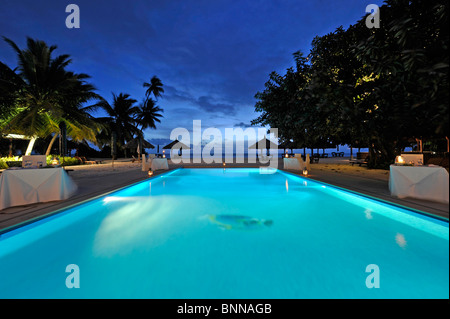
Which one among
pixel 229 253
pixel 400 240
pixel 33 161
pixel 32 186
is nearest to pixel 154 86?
pixel 33 161

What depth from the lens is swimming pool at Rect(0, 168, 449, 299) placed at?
2.15 metres

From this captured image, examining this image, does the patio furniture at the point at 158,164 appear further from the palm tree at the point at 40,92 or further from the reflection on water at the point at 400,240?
the reflection on water at the point at 400,240

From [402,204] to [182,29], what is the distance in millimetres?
21271

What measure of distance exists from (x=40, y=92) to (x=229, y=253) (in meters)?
16.9

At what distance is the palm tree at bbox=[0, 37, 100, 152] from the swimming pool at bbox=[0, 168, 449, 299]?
11.1m

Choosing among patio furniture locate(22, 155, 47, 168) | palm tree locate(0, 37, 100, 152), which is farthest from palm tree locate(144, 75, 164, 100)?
patio furniture locate(22, 155, 47, 168)

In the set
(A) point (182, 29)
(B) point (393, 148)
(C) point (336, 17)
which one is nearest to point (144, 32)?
(A) point (182, 29)

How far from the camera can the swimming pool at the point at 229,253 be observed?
2150mm

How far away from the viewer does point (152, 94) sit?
23.8 metres

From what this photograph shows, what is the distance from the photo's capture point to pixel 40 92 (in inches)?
505

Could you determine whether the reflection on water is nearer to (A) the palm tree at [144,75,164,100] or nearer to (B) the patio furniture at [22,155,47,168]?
(B) the patio furniture at [22,155,47,168]

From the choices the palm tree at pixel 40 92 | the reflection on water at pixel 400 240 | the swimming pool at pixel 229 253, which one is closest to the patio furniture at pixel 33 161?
the swimming pool at pixel 229 253

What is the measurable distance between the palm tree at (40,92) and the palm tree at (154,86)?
956 cm

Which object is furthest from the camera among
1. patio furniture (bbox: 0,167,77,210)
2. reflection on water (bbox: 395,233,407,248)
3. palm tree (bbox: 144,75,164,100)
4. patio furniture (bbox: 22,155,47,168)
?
palm tree (bbox: 144,75,164,100)
